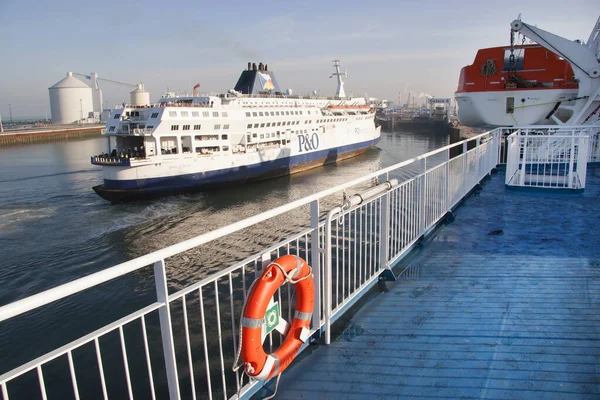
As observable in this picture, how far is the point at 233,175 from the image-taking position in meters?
25.9

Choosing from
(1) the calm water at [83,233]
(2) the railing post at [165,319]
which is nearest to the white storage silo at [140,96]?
(1) the calm water at [83,233]

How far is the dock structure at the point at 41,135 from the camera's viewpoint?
55.8m

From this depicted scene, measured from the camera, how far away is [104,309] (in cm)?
920

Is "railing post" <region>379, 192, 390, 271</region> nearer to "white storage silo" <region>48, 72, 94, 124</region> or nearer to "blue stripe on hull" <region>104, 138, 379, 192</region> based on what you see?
"blue stripe on hull" <region>104, 138, 379, 192</region>

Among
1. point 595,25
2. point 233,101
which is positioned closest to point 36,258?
point 233,101

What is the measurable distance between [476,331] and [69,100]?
100 meters

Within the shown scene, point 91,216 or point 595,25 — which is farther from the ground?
point 595,25

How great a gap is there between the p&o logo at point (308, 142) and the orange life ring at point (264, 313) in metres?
29.4

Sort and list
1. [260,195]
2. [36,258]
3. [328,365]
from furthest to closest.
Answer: [260,195] → [36,258] → [328,365]

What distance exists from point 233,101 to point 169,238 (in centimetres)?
1663

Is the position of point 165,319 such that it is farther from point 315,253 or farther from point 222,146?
point 222,146

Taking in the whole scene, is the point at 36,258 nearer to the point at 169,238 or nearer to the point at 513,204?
the point at 169,238

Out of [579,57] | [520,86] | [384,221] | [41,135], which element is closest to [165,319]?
[384,221]

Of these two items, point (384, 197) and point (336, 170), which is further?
point (336, 170)
